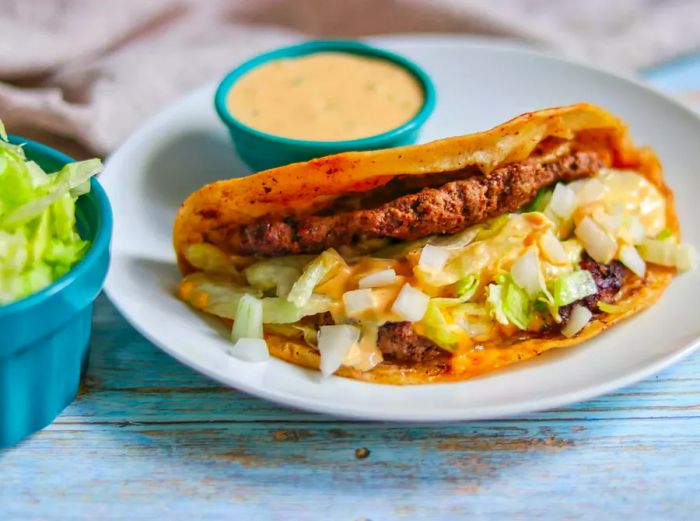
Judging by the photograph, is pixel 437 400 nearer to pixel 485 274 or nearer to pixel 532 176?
pixel 485 274

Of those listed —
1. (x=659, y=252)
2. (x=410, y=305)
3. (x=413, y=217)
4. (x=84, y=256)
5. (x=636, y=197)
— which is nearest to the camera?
(x=84, y=256)

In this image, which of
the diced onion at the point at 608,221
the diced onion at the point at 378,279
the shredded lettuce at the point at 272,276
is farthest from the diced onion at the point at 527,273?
the shredded lettuce at the point at 272,276

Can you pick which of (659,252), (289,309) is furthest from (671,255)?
(289,309)

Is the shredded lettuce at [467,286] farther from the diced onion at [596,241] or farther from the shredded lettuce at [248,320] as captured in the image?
the shredded lettuce at [248,320]

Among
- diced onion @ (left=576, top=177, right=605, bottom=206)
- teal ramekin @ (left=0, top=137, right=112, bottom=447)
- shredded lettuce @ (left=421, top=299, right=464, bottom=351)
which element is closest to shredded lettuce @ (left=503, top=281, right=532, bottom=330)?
shredded lettuce @ (left=421, top=299, right=464, bottom=351)

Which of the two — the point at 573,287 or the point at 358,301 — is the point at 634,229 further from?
the point at 358,301

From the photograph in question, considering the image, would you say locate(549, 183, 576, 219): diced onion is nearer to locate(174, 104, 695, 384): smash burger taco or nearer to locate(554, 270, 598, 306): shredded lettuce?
locate(174, 104, 695, 384): smash burger taco

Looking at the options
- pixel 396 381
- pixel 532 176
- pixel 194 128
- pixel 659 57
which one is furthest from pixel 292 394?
pixel 659 57
